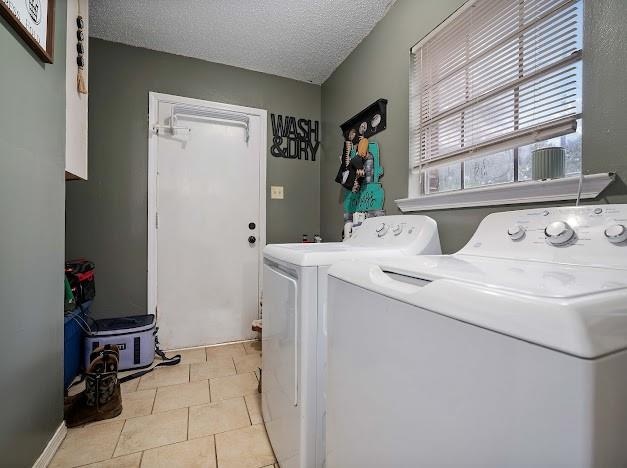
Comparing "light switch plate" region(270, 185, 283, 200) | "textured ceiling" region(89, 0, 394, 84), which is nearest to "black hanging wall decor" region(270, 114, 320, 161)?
"light switch plate" region(270, 185, 283, 200)

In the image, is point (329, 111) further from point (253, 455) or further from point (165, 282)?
point (253, 455)

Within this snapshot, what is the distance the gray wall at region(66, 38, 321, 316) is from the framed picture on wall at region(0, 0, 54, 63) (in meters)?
1.13

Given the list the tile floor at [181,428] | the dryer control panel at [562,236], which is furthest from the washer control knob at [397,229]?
the tile floor at [181,428]

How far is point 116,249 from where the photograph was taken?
229cm

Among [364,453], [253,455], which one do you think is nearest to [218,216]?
[253,455]

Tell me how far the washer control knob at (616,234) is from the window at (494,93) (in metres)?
0.37

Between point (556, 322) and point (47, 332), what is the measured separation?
1.74 m

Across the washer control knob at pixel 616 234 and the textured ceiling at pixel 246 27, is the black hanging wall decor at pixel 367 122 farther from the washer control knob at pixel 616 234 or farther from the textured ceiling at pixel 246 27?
the washer control knob at pixel 616 234

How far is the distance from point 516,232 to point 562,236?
0.14 meters

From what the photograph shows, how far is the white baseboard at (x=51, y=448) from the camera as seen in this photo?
1.19 m

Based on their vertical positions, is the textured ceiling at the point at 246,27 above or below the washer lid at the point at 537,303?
above

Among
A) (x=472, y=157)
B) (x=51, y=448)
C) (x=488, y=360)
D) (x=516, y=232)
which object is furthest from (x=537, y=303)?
(x=51, y=448)

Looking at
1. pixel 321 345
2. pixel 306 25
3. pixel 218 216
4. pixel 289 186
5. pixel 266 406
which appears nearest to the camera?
pixel 321 345

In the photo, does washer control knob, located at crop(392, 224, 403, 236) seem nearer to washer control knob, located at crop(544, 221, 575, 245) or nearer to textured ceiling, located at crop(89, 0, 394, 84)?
washer control knob, located at crop(544, 221, 575, 245)
